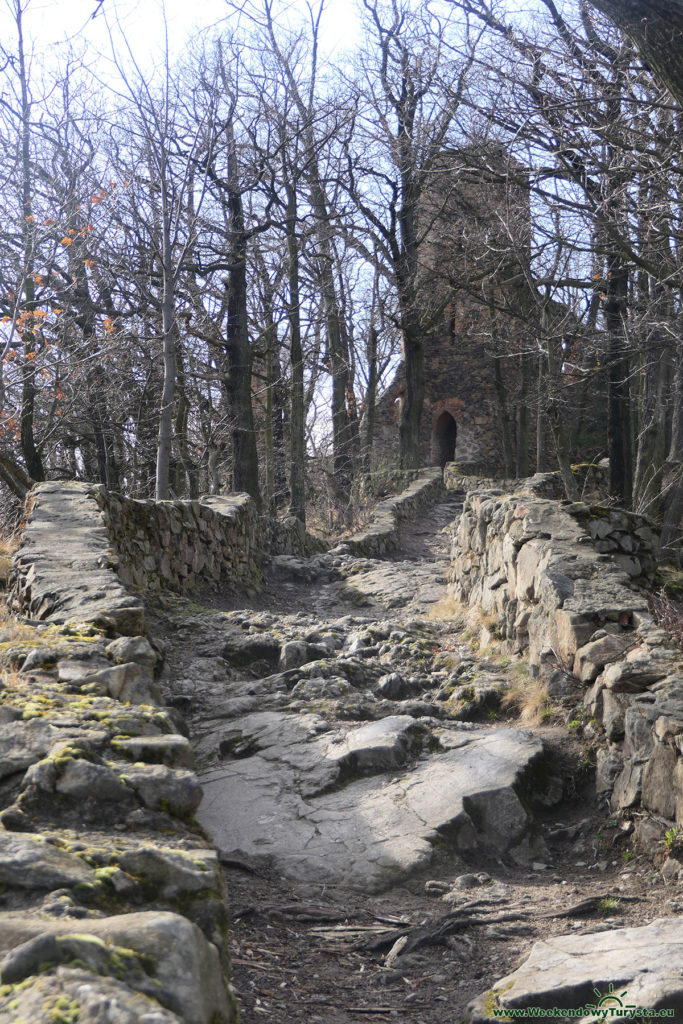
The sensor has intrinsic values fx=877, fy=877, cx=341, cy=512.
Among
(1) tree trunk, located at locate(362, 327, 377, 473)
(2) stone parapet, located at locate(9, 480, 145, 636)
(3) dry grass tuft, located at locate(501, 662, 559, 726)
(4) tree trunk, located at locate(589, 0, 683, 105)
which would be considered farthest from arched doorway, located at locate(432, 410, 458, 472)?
(4) tree trunk, located at locate(589, 0, 683, 105)

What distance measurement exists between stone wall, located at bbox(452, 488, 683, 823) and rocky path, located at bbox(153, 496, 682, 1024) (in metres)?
0.24

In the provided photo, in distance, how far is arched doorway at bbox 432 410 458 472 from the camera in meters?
29.8

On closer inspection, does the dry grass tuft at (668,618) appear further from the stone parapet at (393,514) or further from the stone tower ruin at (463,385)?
the stone tower ruin at (463,385)

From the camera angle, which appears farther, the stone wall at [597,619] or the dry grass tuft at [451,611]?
the dry grass tuft at [451,611]

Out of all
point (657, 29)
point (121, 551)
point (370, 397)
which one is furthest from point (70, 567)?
point (370, 397)

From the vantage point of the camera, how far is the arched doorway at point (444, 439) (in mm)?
29795

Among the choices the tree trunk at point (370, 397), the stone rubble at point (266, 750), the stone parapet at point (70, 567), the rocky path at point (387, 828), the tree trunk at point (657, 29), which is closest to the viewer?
the stone rubble at point (266, 750)

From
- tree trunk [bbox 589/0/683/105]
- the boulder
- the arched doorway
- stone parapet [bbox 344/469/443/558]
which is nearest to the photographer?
the boulder

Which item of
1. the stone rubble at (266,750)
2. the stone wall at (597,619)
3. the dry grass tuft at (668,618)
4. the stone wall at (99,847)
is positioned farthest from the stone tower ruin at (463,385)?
the stone wall at (99,847)

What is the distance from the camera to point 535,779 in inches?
172

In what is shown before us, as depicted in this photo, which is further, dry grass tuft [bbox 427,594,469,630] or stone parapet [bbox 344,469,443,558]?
stone parapet [bbox 344,469,443,558]

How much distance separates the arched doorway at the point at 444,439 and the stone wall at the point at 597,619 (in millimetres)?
21205

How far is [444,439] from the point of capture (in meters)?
30.7

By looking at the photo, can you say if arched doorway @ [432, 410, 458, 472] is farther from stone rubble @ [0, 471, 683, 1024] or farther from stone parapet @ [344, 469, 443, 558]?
stone rubble @ [0, 471, 683, 1024]
